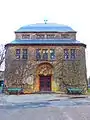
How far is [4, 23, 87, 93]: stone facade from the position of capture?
41.6 m

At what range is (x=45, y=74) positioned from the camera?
42.5 metres

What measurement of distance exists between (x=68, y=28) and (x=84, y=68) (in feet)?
30.2

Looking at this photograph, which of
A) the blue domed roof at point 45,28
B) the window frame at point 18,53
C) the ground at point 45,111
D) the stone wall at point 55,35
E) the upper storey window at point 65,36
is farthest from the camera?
the blue domed roof at point 45,28

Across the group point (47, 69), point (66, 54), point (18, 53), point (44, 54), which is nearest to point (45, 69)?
point (47, 69)

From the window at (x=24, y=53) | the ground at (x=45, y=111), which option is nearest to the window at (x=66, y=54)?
the window at (x=24, y=53)

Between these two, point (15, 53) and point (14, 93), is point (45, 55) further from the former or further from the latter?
point (14, 93)

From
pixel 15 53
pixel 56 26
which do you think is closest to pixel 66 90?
pixel 15 53

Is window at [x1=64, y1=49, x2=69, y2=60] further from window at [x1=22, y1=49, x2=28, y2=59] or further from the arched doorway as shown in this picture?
window at [x1=22, y1=49, x2=28, y2=59]

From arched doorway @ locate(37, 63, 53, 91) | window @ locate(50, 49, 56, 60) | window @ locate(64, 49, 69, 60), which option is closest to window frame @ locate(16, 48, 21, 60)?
arched doorway @ locate(37, 63, 53, 91)

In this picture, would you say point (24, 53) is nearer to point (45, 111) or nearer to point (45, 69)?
point (45, 69)

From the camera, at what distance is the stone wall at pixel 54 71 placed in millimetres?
41531

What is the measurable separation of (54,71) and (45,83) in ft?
8.01

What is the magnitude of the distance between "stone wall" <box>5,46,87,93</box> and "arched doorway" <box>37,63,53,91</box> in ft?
2.18

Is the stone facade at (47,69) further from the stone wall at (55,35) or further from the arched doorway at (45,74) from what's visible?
the stone wall at (55,35)
